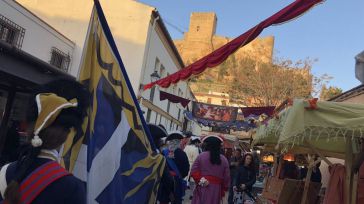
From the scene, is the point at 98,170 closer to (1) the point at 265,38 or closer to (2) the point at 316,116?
(2) the point at 316,116

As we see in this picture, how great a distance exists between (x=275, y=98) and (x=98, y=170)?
30.0 metres

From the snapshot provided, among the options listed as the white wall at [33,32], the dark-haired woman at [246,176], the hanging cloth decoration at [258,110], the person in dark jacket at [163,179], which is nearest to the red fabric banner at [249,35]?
the person in dark jacket at [163,179]

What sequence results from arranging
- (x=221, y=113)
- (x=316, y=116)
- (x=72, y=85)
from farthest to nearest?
(x=221, y=113), (x=316, y=116), (x=72, y=85)

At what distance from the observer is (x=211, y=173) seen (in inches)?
284

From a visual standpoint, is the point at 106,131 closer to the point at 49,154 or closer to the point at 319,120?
the point at 49,154

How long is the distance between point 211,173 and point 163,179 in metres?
2.05

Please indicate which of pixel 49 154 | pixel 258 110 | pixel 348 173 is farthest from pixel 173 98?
pixel 49 154

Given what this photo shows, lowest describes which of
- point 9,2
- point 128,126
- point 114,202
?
point 114,202

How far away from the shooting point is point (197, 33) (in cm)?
8744

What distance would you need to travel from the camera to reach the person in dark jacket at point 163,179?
210 inches

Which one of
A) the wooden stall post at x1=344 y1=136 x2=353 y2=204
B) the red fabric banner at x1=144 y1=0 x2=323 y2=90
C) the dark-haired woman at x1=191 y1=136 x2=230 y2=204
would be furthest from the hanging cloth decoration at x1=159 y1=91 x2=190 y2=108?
Result: the wooden stall post at x1=344 y1=136 x2=353 y2=204

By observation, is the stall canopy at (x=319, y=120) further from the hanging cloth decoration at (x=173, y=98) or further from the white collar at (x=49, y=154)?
the hanging cloth decoration at (x=173, y=98)

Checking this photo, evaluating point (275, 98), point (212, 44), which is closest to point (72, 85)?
point (275, 98)

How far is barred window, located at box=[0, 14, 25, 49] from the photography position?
1275 cm
